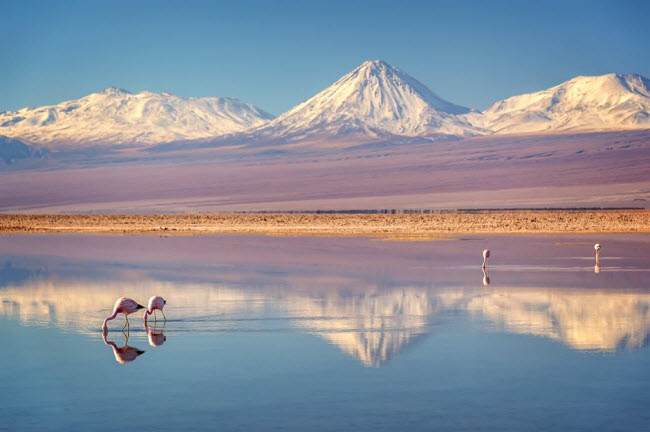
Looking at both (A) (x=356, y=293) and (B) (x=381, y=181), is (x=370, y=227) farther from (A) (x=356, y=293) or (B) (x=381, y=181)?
(B) (x=381, y=181)

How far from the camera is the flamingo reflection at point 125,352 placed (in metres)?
12.1

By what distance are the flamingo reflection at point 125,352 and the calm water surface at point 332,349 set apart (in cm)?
3

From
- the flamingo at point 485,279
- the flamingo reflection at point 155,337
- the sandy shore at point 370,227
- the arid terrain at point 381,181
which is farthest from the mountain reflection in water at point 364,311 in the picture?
the arid terrain at point 381,181

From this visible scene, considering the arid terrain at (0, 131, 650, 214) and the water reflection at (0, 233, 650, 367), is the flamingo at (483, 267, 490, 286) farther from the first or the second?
the arid terrain at (0, 131, 650, 214)

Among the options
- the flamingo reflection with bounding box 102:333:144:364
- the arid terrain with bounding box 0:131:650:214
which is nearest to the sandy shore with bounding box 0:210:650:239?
the flamingo reflection with bounding box 102:333:144:364

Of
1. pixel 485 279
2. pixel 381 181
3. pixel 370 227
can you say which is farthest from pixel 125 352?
pixel 381 181

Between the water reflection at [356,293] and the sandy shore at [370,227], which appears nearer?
the water reflection at [356,293]

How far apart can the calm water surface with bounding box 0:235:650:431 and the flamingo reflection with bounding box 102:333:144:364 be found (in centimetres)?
3

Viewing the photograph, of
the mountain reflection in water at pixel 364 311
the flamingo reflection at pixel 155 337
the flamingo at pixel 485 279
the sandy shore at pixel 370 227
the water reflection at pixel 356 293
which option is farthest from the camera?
the sandy shore at pixel 370 227

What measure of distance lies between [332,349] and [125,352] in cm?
269

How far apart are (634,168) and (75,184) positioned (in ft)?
274

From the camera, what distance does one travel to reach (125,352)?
495 inches

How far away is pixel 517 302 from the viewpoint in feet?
55.9

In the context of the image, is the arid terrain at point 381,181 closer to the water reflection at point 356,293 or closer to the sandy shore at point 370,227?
the sandy shore at point 370,227
